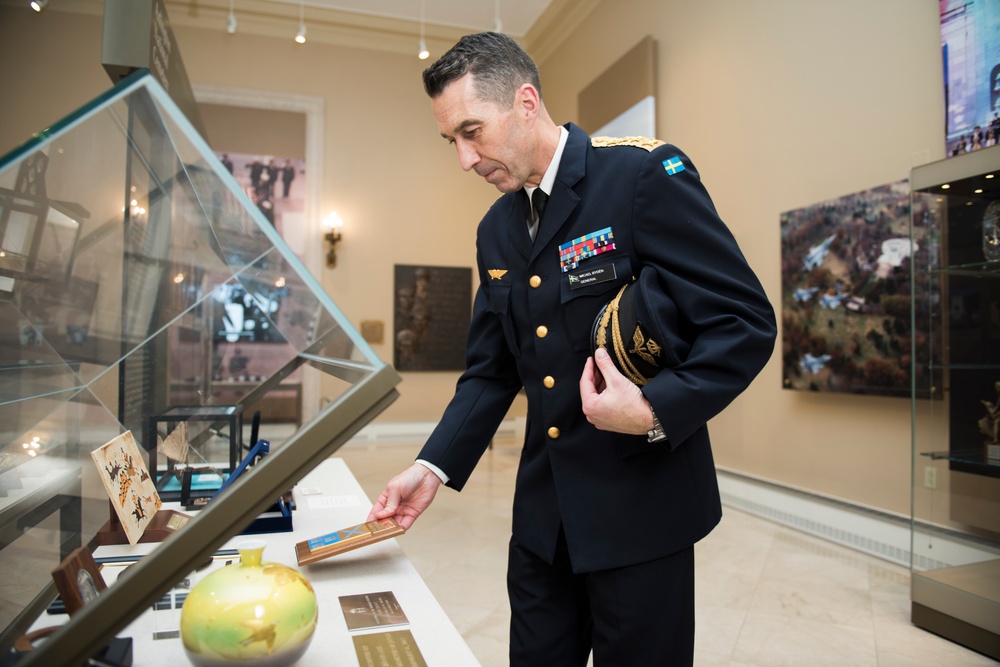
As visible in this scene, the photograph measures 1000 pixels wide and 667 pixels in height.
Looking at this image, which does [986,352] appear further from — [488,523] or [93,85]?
[93,85]

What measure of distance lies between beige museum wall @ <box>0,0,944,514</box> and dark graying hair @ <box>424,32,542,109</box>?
3.27m

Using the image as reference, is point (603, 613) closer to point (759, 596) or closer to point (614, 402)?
point (614, 402)

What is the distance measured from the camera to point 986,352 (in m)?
2.89

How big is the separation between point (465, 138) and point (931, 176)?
8.58 ft

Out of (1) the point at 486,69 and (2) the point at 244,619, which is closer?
(2) the point at 244,619

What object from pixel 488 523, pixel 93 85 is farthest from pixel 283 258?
pixel 93 85

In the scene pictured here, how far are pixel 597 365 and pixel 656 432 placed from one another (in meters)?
0.14

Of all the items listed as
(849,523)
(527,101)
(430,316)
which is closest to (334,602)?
(527,101)

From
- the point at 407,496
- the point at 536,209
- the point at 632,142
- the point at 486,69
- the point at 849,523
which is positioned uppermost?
the point at 486,69

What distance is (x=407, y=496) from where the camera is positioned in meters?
1.38

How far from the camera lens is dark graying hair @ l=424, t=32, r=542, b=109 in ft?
4.00

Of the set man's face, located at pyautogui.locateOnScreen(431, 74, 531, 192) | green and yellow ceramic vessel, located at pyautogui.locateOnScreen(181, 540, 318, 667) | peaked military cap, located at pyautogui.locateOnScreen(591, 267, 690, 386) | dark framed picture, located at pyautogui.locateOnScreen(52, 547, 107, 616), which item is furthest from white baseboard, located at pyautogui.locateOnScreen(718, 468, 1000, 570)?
dark framed picture, located at pyautogui.locateOnScreen(52, 547, 107, 616)

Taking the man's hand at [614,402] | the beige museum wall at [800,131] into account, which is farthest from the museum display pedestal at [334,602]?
the beige museum wall at [800,131]

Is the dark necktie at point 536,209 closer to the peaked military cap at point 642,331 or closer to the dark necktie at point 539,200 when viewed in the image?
the dark necktie at point 539,200
